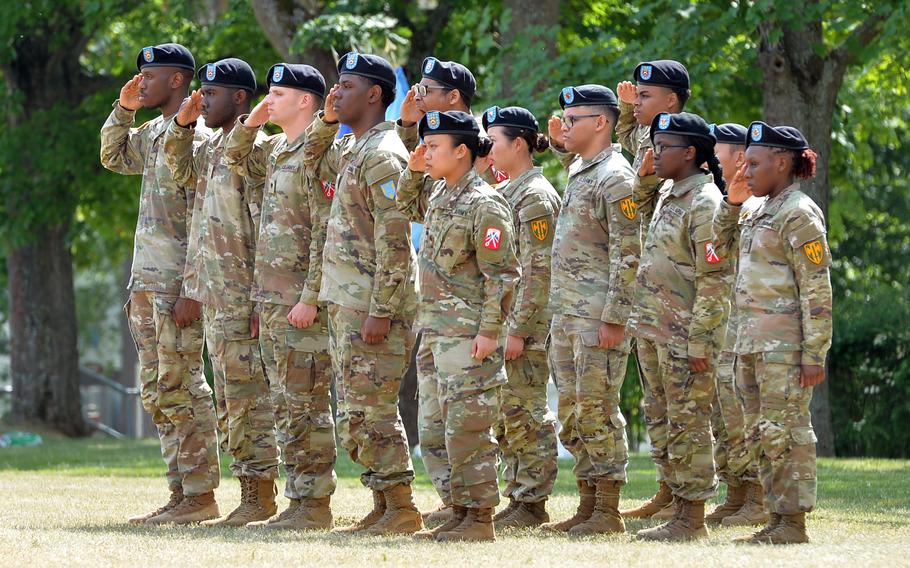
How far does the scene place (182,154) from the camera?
8.62m

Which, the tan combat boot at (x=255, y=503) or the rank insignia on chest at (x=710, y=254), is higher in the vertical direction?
the rank insignia on chest at (x=710, y=254)

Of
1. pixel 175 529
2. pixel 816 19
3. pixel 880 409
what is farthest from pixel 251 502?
pixel 880 409

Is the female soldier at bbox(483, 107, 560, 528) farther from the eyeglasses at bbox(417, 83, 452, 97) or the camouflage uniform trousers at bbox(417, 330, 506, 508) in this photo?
the camouflage uniform trousers at bbox(417, 330, 506, 508)

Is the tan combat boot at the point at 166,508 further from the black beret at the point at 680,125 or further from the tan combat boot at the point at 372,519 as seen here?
the black beret at the point at 680,125

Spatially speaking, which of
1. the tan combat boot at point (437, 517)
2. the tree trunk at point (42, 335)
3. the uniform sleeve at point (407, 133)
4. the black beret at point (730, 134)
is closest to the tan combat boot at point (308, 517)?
the tan combat boot at point (437, 517)

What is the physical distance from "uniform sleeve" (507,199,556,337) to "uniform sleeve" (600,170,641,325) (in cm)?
39

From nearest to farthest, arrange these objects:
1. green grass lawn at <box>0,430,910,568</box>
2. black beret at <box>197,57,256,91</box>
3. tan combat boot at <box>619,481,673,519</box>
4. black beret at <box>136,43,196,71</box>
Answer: green grass lawn at <box>0,430,910,568</box> < black beret at <box>197,57,256,91</box> < black beret at <box>136,43,196,71</box> < tan combat boot at <box>619,481,673,519</box>

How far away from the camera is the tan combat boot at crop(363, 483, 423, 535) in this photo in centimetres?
767

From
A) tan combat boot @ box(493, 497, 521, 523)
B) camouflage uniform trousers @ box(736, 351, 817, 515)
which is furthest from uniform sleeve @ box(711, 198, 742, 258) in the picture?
tan combat boot @ box(493, 497, 521, 523)

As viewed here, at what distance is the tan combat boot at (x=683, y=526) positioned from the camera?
7.47 m

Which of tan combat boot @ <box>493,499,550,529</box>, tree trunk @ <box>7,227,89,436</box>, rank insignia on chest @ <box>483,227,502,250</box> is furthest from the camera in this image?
tree trunk @ <box>7,227,89,436</box>

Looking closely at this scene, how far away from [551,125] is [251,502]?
2.85 m

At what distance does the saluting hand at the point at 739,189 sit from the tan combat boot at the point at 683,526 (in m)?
1.59

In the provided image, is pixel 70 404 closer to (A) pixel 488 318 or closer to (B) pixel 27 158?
(B) pixel 27 158
